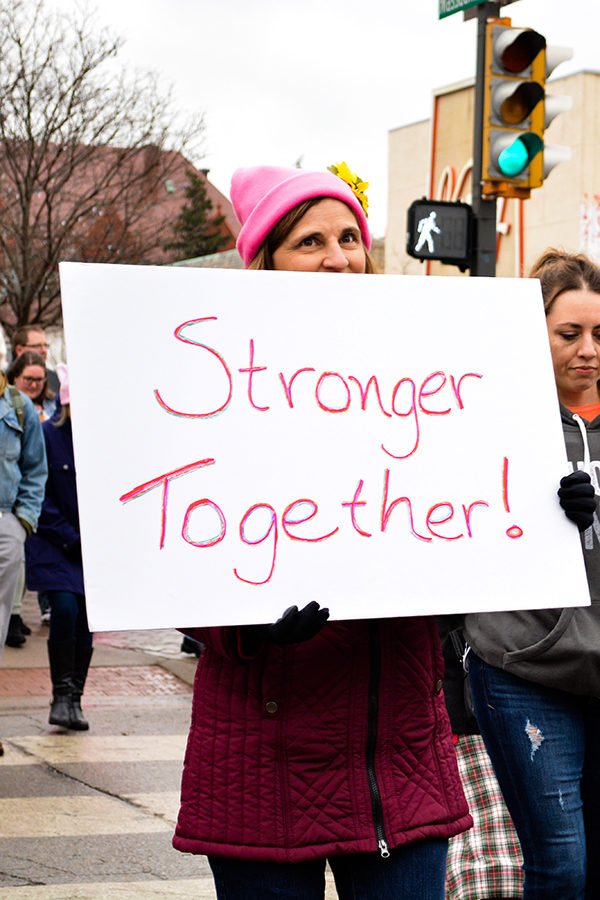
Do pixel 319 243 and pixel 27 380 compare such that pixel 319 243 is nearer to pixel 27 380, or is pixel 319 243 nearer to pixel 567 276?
pixel 567 276

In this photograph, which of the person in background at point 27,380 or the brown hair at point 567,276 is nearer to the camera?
the brown hair at point 567,276

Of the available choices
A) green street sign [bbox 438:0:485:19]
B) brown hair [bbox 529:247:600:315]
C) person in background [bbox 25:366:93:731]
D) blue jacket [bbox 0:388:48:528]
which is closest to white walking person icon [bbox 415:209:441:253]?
green street sign [bbox 438:0:485:19]

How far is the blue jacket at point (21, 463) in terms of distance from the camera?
5957 mm

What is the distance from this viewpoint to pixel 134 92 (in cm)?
1834

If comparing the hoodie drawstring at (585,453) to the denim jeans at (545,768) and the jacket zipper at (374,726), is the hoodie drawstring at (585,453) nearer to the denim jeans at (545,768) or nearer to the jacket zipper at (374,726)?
the denim jeans at (545,768)

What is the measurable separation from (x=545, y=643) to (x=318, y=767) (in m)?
0.97

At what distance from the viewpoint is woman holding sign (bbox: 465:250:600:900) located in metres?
3.07

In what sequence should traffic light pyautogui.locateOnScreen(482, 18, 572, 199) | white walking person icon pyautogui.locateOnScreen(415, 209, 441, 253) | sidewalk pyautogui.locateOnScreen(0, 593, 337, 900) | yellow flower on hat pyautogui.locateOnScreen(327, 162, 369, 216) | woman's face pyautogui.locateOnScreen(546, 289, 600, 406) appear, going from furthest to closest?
white walking person icon pyautogui.locateOnScreen(415, 209, 441, 253)
traffic light pyautogui.locateOnScreen(482, 18, 572, 199)
sidewalk pyautogui.locateOnScreen(0, 593, 337, 900)
woman's face pyautogui.locateOnScreen(546, 289, 600, 406)
yellow flower on hat pyautogui.locateOnScreen(327, 162, 369, 216)

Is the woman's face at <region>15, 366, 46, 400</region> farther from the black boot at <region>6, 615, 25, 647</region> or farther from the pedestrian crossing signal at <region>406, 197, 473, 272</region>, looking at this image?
the pedestrian crossing signal at <region>406, 197, 473, 272</region>

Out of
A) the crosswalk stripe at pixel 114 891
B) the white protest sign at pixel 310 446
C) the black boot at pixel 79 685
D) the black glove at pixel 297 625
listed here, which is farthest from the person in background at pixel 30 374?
the black glove at pixel 297 625

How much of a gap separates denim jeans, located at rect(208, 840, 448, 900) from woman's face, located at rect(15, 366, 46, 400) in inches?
279

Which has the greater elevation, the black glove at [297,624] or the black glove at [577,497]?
the black glove at [577,497]

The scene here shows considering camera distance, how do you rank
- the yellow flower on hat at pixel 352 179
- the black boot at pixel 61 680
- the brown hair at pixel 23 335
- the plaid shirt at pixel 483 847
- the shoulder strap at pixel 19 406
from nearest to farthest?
the yellow flower on hat at pixel 352 179
the plaid shirt at pixel 483 847
the shoulder strap at pixel 19 406
the black boot at pixel 61 680
the brown hair at pixel 23 335

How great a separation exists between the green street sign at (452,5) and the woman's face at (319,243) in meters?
5.17
